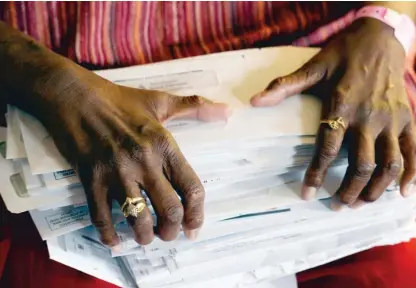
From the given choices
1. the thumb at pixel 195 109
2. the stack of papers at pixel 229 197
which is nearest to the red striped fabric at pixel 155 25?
the stack of papers at pixel 229 197

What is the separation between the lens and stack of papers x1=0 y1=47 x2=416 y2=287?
0.70 m

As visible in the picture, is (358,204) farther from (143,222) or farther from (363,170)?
(143,222)

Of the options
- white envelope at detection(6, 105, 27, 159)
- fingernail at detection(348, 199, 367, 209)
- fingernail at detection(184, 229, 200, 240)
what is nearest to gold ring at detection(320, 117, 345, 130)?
fingernail at detection(348, 199, 367, 209)

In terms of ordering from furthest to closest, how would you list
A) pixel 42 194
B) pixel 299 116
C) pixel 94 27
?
pixel 94 27
pixel 299 116
pixel 42 194

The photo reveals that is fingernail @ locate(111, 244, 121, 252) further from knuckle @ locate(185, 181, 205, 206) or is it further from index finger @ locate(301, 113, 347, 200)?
index finger @ locate(301, 113, 347, 200)

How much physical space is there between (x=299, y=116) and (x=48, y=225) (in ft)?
1.11

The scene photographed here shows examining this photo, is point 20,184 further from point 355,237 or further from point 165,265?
point 355,237

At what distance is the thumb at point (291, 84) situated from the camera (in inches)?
30.6

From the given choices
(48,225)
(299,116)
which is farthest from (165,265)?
(299,116)

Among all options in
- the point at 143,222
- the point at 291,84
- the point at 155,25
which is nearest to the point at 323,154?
the point at 291,84

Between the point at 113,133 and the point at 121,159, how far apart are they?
39mm

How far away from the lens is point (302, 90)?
81cm

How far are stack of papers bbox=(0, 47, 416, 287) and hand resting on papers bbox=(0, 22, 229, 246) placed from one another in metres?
0.02

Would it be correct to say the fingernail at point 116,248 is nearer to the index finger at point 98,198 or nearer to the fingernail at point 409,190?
the index finger at point 98,198
